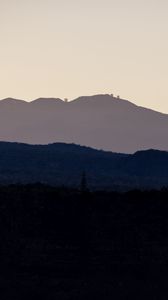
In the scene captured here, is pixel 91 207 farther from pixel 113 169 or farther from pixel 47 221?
pixel 113 169

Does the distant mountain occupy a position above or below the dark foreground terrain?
above

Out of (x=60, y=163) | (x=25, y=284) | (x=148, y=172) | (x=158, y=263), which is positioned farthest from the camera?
(x=60, y=163)

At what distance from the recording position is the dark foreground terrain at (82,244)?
45250 millimetres

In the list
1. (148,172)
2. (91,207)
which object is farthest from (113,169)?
(91,207)

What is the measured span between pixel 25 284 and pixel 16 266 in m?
2.78

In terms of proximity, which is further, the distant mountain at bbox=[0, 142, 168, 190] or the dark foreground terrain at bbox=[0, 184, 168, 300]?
the distant mountain at bbox=[0, 142, 168, 190]

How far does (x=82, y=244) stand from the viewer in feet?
165

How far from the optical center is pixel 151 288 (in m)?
45.5

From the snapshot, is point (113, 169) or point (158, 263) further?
point (113, 169)

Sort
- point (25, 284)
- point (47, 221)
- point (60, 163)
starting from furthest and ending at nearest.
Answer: point (60, 163) < point (47, 221) < point (25, 284)

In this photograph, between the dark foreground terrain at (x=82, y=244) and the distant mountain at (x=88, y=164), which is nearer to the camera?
the dark foreground terrain at (x=82, y=244)

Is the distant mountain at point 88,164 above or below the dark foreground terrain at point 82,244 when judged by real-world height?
above

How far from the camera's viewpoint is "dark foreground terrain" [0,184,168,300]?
4525 cm

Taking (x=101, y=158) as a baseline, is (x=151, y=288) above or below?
below
